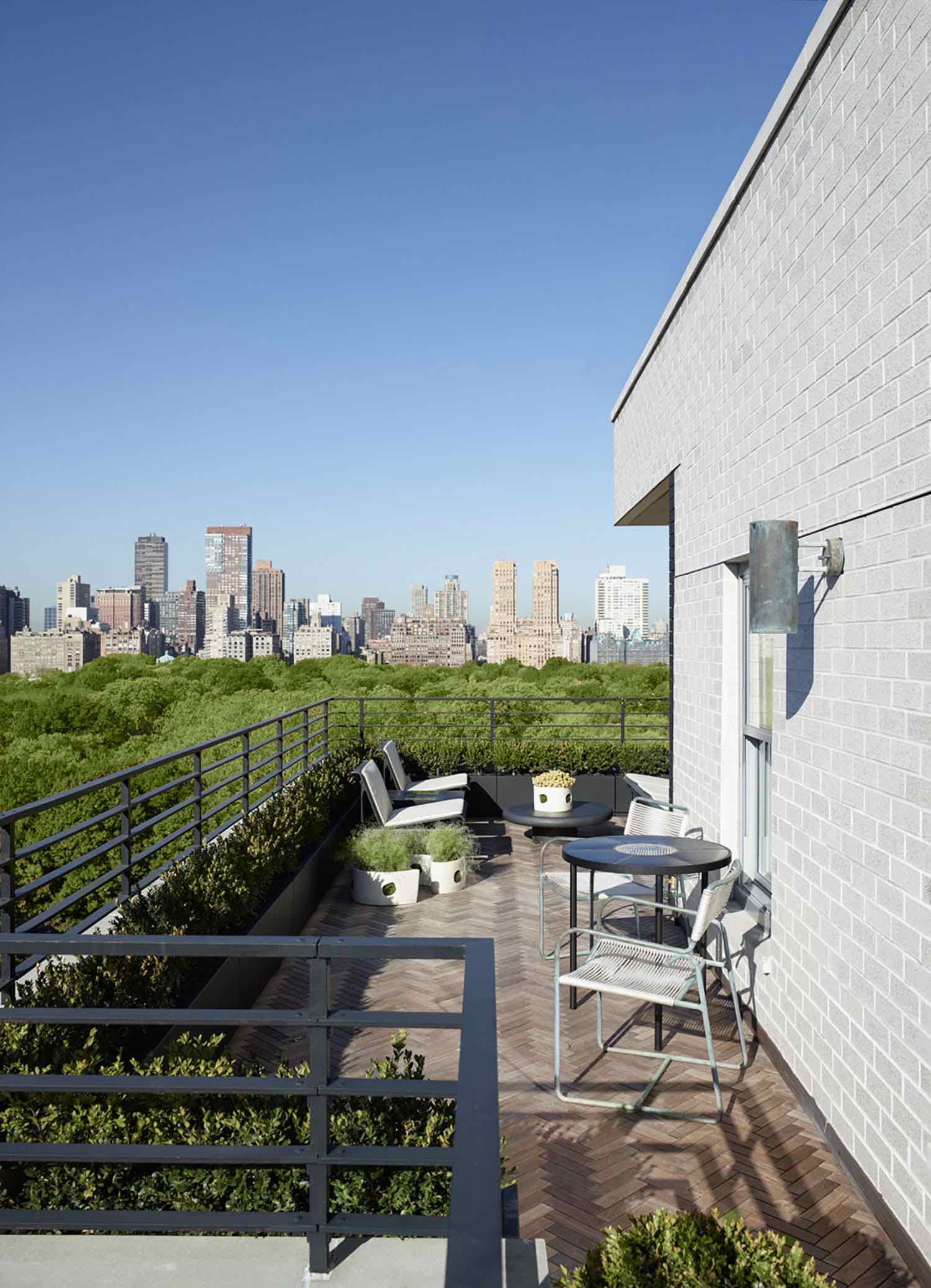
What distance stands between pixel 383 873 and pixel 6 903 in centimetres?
440

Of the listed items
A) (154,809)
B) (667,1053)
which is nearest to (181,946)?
(667,1053)

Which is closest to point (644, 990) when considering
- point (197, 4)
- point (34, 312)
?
point (197, 4)

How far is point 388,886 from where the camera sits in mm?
7152

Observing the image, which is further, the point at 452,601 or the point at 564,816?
the point at 452,601

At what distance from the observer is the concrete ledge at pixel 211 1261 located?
211cm

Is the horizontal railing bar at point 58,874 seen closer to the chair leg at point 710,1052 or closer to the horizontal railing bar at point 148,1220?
the horizontal railing bar at point 148,1220

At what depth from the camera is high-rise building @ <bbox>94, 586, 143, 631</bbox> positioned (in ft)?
328

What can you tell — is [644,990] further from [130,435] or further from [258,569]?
[258,569]

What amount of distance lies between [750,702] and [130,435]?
56594 mm

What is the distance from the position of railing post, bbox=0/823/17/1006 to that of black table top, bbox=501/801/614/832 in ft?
15.8

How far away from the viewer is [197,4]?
37.0ft

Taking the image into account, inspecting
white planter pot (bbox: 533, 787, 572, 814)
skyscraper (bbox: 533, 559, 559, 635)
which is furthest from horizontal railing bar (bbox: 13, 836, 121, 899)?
skyscraper (bbox: 533, 559, 559, 635)

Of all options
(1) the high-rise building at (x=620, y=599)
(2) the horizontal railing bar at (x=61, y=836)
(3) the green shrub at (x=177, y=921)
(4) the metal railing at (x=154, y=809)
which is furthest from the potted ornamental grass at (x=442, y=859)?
(1) the high-rise building at (x=620, y=599)

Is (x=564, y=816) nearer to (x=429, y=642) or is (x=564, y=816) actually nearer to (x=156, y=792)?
(x=156, y=792)
